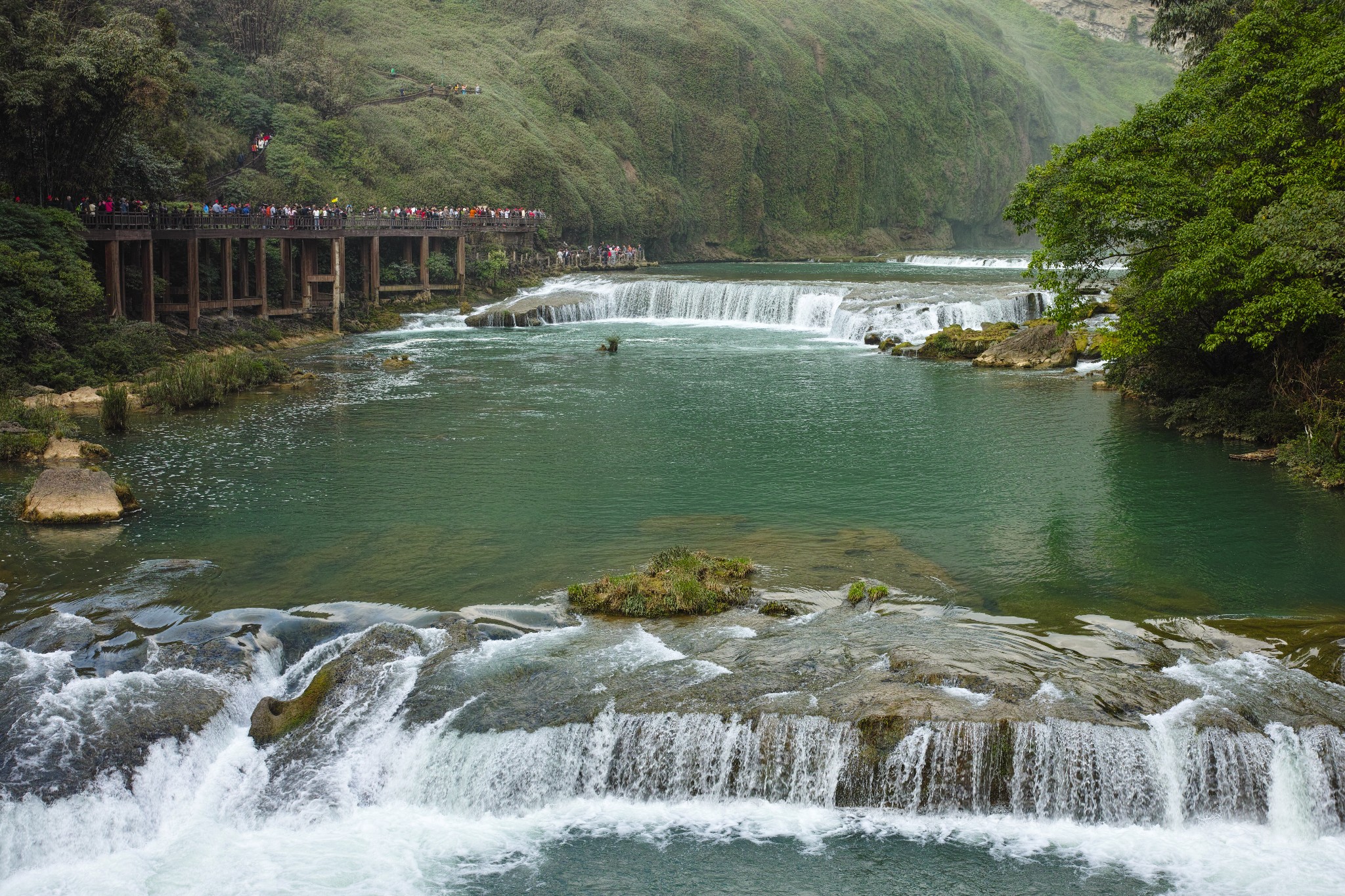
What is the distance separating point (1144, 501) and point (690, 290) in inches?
1409

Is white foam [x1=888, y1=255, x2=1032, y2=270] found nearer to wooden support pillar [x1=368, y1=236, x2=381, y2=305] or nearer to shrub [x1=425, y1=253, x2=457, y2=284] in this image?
shrub [x1=425, y1=253, x2=457, y2=284]

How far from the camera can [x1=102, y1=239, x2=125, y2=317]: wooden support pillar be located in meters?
34.3

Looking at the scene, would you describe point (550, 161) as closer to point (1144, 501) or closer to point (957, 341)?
point (957, 341)

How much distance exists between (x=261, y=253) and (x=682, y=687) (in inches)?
1365

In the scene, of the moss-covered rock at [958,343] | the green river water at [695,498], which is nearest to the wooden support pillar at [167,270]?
the green river water at [695,498]

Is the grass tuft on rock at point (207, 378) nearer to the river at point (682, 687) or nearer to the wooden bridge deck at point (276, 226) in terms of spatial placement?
the wooden bridge deck at point (276, 226)

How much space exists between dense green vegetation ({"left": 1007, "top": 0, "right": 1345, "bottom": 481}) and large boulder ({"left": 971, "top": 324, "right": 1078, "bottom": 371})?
10.5 meters

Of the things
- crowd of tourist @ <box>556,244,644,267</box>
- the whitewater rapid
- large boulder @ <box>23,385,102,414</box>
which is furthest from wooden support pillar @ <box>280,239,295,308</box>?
the whitewater rapid

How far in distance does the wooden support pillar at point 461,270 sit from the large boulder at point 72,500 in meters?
37.6

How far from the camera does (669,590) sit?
16.1 m

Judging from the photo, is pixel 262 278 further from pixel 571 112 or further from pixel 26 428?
pixel 571 112

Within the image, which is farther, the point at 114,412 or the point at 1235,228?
the point at 114,412

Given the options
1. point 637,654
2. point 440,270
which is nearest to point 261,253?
point 440,270

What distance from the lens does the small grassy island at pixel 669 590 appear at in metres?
15.9
